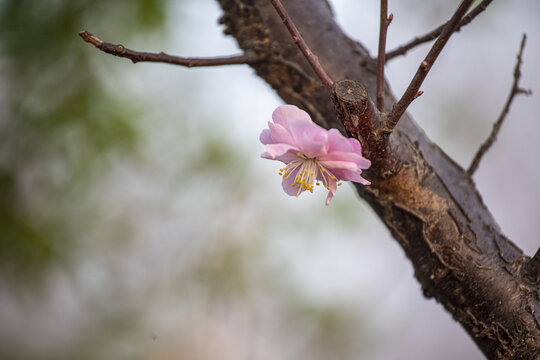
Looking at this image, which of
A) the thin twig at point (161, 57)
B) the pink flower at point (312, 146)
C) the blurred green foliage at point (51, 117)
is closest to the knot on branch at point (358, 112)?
the pink flower at point (312, 146)

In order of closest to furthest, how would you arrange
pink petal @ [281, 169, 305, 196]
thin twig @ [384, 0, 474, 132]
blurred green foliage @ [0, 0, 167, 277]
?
thin twig @ [384, 0, 474, 132] < pink petal @ [281, 169, 305, 196] < blurred green foliage @ [0, 0, 167, 277]

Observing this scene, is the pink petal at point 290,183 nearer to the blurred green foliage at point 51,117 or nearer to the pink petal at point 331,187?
the pink petal at point 331,187

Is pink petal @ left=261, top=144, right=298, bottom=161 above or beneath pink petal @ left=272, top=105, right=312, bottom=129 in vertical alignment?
beneath

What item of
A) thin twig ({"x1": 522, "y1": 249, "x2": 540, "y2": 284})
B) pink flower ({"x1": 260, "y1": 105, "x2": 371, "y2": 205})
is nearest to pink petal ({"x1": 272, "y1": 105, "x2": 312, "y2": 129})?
pink flower ({"x1": 260, "y1": 105, "x2": 371, "y2": 205})

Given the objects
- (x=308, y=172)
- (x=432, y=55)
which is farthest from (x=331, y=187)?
(x=432, y=55)

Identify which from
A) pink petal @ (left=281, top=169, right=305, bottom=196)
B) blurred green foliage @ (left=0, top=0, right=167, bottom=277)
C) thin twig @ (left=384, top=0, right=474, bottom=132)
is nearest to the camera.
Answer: thin twig @ (left=384, top=0, right=474, bottom=132)

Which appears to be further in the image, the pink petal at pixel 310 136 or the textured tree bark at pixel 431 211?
the textured tree bark at pixel 431 211

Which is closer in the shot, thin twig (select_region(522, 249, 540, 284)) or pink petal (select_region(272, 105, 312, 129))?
pink petal (select_region(272, 105, 312, 129))

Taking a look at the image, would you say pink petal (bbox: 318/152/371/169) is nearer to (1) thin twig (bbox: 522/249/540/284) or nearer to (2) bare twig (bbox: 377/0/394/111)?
(2) bare twig (bbox: 377/0/394/111)
